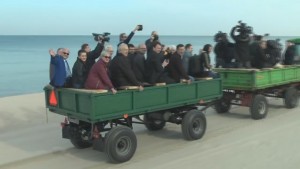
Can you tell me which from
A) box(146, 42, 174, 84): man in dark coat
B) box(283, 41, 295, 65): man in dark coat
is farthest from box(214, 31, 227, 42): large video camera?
box(146, 42, 174, 84): man in dark coat

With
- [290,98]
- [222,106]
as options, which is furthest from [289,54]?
[222,106]

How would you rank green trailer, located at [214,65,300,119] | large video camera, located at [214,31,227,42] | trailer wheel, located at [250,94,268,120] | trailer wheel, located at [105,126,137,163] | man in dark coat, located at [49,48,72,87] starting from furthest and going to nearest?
large video camera, located at [214,31,227,42], trailer wheel, located at [250,94,268,120], green trailer, located at [214,65,300,119], man in dark coat, located at [49,48,72,87], trailer wheel, located at [105,126,137,163]

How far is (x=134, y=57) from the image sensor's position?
8.91 metres

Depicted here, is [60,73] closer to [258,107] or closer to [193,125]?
[193,125]

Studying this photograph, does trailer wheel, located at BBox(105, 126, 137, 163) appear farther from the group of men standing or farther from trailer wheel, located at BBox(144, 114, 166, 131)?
trailer wheel, located at BBox(144, 114, 166, 131)

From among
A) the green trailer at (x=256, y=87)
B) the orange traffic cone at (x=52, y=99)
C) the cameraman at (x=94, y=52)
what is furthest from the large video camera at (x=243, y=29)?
the orange traffic cone at (x=52, y=99)

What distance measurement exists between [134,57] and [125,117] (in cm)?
174

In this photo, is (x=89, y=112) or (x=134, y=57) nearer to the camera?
(x=89, y=112)

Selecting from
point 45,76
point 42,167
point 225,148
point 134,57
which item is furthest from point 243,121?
point 45,76

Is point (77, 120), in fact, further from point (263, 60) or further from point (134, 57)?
point (263, 60)

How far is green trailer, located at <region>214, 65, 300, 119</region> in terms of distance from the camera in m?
10.8

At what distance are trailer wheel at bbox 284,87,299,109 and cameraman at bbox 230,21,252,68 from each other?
1743mm

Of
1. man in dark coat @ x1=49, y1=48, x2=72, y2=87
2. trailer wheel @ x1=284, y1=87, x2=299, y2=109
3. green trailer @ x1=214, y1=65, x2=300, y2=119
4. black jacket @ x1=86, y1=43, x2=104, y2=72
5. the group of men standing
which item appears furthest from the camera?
trailer wheel @ x1=284, y1=87, x2=299, y2=109

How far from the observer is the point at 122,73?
25.8 ft
